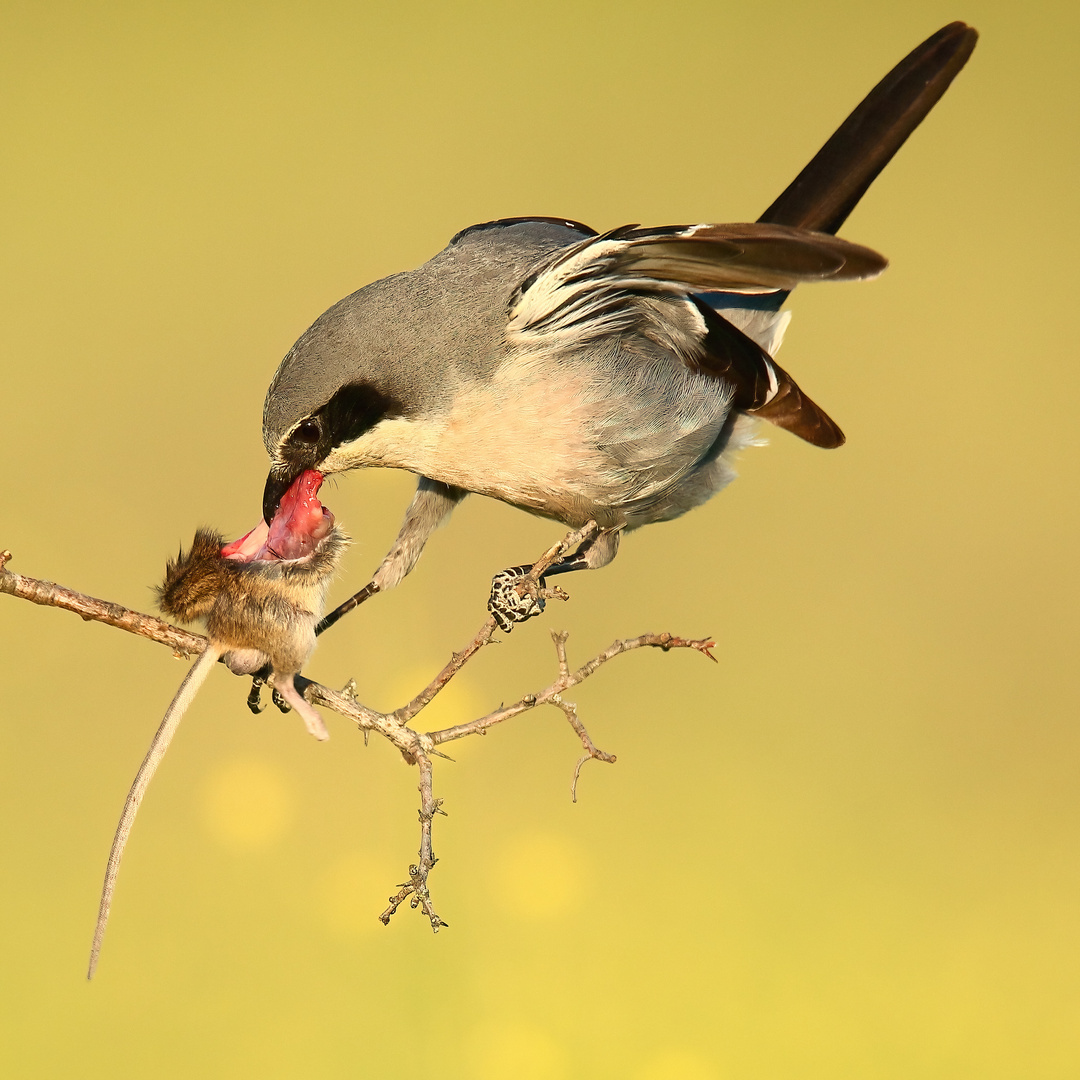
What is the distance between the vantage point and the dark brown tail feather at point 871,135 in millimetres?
1510

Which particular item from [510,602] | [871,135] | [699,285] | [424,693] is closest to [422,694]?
[424,693]

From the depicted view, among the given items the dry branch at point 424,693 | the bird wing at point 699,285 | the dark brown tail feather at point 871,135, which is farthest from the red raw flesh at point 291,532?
the dark brown tail feather at point 871,135

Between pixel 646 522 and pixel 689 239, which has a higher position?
pixel 689 239

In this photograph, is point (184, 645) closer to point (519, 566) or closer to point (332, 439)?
point (332, 439)

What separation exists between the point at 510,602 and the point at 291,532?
337mm

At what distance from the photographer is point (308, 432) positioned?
52.4 inches

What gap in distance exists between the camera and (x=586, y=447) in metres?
1.40

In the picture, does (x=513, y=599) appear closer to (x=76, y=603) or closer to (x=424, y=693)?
(x=424, y=693)

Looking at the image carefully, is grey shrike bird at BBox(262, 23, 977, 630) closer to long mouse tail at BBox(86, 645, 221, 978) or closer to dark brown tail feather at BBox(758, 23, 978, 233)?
dark brown tail feather at BBox(758, 23, 978, 233)

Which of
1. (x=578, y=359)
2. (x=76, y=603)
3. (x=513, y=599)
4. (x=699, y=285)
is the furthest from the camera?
(x=513, y=599)

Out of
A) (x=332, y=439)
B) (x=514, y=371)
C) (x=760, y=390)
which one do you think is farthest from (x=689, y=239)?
(x=332, y=439)

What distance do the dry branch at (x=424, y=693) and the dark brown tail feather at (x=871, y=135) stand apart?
721 millimetres

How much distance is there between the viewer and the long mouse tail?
114cm

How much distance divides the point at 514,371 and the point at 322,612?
17.3 inches
